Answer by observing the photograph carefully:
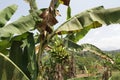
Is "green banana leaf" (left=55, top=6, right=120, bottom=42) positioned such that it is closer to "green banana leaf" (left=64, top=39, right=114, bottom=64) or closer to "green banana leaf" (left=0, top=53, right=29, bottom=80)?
"green banana leaf" (left=64, top=39, right=114, bottom=64)

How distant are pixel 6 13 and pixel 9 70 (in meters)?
1.10

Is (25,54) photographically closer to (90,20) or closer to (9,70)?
(9,70)

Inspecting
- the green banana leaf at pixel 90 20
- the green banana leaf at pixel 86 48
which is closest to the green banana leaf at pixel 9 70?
the green banana leaf at pixel 90 20

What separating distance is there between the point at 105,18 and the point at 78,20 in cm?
→ 39

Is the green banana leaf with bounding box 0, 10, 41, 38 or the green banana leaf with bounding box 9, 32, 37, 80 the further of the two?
the green banana leaf with bounding box 9, 32, 37, 80

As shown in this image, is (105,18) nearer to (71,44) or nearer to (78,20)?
(78,20)

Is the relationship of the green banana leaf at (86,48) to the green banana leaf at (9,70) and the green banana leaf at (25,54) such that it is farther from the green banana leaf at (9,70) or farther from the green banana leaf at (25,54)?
the green banana leaf at (9,70)

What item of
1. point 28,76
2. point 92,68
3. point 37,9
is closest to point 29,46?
point 28,76

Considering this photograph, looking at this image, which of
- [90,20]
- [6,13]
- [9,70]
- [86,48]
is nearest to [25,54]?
[9,70]

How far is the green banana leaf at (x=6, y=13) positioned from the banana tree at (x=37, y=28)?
278 mm

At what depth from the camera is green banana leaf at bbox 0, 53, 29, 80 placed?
427cm

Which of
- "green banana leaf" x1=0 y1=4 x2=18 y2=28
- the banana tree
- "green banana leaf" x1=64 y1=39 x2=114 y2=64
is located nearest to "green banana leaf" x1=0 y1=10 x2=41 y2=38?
the banana tree

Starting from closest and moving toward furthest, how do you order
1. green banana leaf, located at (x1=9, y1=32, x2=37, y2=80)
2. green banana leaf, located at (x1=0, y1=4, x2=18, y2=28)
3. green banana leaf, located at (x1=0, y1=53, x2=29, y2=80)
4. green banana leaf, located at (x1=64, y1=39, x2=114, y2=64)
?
green banana leaf, located at (x1=0, y1=53, x2=29, y2=80), green banana leaf, located at (x1=9, y1=32, x2=37, y2=80), green banana leaf, located at (x1=0, y1=4, x2=18, y2=28), green banana leaf, located at (x1=64, y1=39, x2=114, y2=64)

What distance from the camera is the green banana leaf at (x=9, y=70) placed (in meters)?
4.27
